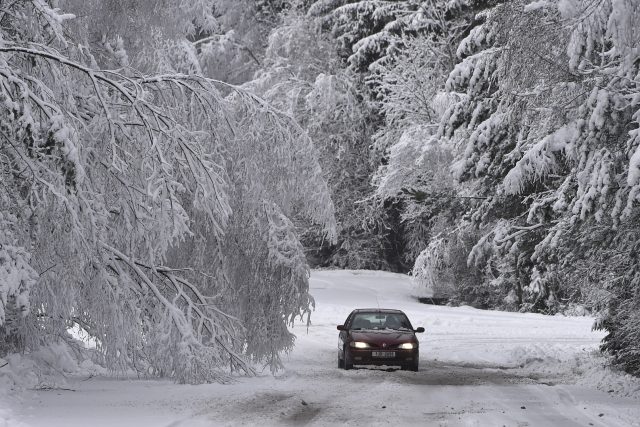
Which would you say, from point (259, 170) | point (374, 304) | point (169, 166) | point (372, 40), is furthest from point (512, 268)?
point (169, 166)

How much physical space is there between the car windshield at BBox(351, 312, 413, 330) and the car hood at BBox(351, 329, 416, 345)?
672 millimetres

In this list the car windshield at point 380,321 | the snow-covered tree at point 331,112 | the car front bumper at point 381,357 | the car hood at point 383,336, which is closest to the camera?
the car front bumper at point 381,357

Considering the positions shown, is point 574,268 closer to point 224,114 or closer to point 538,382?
point 538,382

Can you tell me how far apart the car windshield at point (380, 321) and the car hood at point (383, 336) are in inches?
26.5

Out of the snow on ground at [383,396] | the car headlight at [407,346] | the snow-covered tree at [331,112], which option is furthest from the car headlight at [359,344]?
the snow-covered tree at [331,112]

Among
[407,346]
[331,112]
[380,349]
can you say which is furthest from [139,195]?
[331,112]

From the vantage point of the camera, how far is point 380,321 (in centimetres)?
2180

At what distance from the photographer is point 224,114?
14859 millimetres

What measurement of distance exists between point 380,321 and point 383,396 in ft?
21.7

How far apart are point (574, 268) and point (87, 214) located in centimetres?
1015

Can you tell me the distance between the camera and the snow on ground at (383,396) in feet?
40.3

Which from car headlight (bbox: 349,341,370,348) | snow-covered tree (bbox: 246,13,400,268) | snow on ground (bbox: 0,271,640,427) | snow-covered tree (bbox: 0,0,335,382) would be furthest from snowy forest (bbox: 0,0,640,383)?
snow-covered tree (bbox: 246,13,400,268)

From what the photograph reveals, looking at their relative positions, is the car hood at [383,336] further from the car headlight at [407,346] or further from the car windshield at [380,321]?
the car windshield at [380,321]

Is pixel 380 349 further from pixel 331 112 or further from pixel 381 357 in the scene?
pixel 331 112
